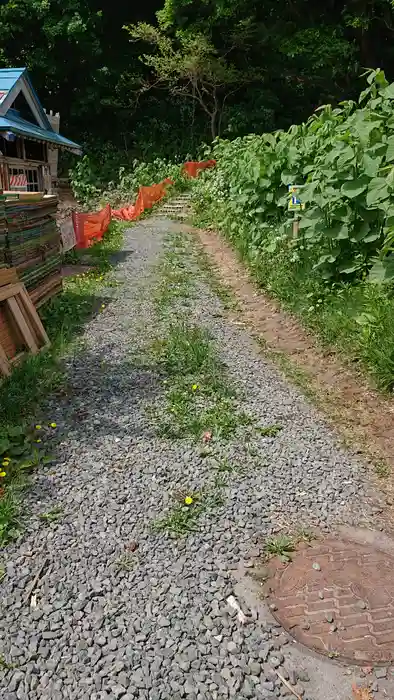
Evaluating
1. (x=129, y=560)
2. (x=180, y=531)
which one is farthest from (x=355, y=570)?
(x=129, y=560)

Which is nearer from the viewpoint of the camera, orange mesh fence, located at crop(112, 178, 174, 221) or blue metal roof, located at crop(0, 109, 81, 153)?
blue metal roof, located at crop(0, 109, 81, 153)

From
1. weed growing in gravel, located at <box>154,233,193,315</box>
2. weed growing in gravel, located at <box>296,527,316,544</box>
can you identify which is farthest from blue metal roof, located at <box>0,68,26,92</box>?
weed growing in gravel, located at <box>296,527,316,544</box>

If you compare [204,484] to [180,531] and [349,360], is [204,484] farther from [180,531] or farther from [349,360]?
[349,360]

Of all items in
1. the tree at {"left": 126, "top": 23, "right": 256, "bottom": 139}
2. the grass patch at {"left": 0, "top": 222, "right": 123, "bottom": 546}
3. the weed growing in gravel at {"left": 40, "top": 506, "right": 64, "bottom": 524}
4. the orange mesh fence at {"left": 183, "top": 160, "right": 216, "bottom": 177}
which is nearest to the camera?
the weed growing in gravel at {"left": 40, "top": 506, "right": 64, "bottom": 524}

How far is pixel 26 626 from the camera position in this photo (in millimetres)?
2697

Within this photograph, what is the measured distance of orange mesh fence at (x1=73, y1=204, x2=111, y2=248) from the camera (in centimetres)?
1303

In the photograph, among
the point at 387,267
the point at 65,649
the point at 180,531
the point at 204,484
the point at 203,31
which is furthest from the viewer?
the point at 203,31

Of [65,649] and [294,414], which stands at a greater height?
[65,649]

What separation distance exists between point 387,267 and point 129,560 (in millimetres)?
3731

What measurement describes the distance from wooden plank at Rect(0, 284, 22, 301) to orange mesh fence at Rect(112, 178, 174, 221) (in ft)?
40.0

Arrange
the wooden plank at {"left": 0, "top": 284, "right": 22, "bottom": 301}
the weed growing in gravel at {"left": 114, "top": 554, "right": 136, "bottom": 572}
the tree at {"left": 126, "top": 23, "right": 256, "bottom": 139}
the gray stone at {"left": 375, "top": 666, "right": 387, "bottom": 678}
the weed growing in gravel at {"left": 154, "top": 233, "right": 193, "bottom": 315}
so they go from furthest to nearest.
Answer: the tree at {"left": 126, "top": 23, "right": 256, "bottom": 139} < the weed growing in gravel at {"left": 154, "top": 233, "right": 193, "bottom": 315} < the wooden plank at {"left": 0, "top": 284, "right": 22, "bottom": 301} < the weed growing in gravel at {"left": 114, "top": 554, "right": 136, "bottom": 572} < the gray stone at {"left": 375, "top": 666, "right": 387, "bottom": 678}

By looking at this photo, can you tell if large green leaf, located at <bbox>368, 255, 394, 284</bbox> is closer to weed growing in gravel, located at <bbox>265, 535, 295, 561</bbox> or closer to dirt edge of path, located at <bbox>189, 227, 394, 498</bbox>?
dirt edge of path, located at <bbox>189, 227, 394, 498</bbox>

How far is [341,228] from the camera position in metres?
6.21

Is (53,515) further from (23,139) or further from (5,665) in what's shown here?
(23,139)
